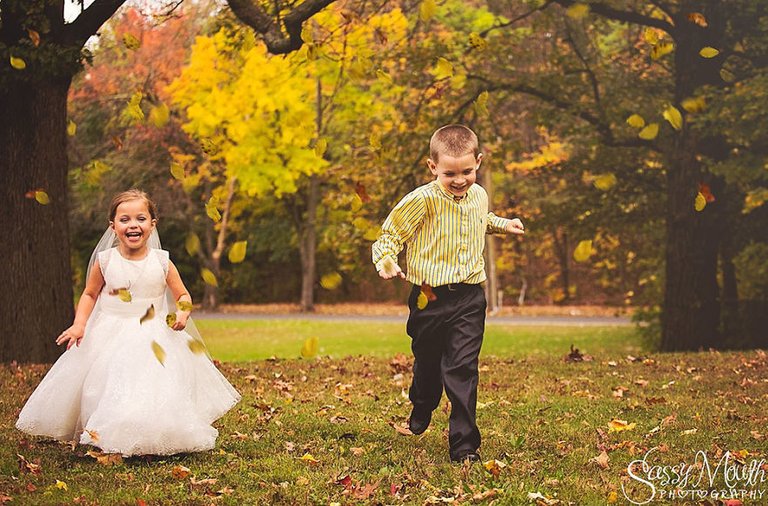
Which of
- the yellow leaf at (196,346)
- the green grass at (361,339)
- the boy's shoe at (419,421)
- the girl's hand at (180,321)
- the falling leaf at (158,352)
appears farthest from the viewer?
the green grass at (361,339)

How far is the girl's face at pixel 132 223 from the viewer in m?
5.65

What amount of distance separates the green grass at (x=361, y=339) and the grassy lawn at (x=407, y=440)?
6.11 m

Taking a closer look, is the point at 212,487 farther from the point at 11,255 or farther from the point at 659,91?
the point at 659,91

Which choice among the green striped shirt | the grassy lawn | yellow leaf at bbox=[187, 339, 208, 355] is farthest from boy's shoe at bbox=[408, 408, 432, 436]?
yellow leaf at bbox=[187, 339, 208, 355]

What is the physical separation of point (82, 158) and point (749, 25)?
2008cm

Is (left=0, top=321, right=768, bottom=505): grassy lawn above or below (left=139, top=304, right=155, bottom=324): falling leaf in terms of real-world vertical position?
below

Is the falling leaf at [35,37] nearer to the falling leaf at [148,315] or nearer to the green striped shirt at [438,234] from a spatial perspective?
the falling leaf at [148,315]

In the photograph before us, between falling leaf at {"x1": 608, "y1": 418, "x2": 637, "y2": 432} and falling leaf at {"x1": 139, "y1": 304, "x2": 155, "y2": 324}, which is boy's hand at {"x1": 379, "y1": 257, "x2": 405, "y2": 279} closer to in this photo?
falling leaf at {"x1": 139, "y1": 304, "x2": 155, "y2": 324}

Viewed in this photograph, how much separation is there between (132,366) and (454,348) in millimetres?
1816

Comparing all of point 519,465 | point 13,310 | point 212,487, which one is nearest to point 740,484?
point 519,465

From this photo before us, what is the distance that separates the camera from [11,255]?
1021 cm

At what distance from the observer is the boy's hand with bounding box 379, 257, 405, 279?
5090 millimetres

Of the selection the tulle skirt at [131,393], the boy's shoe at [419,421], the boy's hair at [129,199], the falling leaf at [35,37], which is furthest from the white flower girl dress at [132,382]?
the falling leaf at [35,37]

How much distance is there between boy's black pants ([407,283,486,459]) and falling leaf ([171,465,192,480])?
1.44 meters
